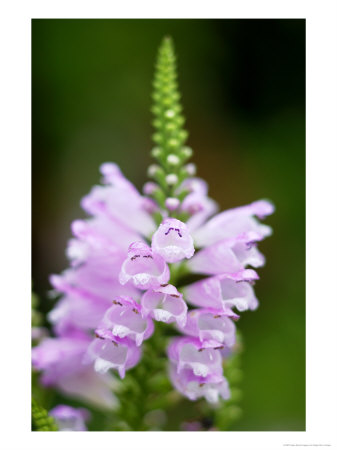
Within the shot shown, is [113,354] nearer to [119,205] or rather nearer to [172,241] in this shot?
[172,241]

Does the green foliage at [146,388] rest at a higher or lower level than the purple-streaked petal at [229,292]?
lower

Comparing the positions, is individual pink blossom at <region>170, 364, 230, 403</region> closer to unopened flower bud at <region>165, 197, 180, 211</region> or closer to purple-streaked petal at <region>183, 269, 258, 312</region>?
purple-streaked petal at <region>183, 269, 258, 312</region>

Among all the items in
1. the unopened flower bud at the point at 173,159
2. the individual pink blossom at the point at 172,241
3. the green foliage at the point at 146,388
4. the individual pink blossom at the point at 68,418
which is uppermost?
the unopened flower bud at the point at 173,159

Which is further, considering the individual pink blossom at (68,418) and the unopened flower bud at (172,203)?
the individual pink blossom at (68,418)

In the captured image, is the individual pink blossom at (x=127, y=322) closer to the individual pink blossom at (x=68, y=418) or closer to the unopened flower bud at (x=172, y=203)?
the unopened flower bud at (x=172, y=203)

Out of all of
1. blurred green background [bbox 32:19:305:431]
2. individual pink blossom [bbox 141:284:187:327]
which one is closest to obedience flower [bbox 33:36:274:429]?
individual pink blossom [bbox 141:284:187:327]

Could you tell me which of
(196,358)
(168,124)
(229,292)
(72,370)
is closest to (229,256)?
(229,292)

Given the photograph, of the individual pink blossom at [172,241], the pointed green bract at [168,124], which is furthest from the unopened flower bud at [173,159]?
the individual pink blossom at [172,241]

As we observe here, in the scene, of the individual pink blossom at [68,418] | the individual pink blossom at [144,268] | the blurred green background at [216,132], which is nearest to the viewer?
the individual pink blossom at [144,268]
